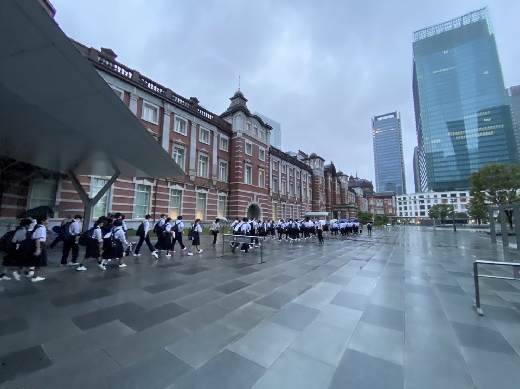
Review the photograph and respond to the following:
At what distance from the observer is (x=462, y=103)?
9531 cm

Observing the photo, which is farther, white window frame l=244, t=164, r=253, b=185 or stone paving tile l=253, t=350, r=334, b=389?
white window frame l=244, t=164, r=253, b=185

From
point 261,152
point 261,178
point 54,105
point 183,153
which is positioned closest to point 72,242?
point 54,105

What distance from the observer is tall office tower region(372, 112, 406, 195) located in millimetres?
157750

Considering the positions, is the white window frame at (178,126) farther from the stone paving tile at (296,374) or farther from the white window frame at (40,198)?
the stone paving tile at (296,374)

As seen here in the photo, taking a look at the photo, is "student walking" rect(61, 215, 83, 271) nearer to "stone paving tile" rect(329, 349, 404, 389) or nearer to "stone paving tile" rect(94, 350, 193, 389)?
"stone paving tile" rect(94, 350, 193, 389)

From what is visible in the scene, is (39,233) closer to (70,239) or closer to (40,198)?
(70,239)

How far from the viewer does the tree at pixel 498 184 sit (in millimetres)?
25938

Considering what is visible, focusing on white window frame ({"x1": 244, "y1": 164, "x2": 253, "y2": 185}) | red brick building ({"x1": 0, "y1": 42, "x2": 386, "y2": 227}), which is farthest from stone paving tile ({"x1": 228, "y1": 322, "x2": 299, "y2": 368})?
white window frame ({"x1": 244, "y1": 164, "x2": 253, "y2": 185})

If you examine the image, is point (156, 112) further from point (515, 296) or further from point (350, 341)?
point (515, 296)

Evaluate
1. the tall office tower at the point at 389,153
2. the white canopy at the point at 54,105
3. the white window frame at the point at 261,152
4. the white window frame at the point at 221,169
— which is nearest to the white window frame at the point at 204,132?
the white window frame at the point at 221,169

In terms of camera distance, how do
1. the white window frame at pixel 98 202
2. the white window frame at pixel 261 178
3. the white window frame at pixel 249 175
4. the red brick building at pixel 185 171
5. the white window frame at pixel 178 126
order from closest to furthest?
1. the red brick building at pixel 185 171
2. the white window frame at pixel 98 202
3. the white window frame at pixel 178 126
4. the white window frame at pixel 249 175
5. the white window frame at pixel 261 178

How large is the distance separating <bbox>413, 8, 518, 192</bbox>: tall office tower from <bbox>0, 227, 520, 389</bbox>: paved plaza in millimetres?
117934

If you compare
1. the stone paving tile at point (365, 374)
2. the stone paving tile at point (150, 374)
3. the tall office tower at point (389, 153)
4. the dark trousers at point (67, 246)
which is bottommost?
the stone paving tile at point (365, 374)

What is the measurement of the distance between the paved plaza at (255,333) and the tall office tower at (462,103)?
118 m
